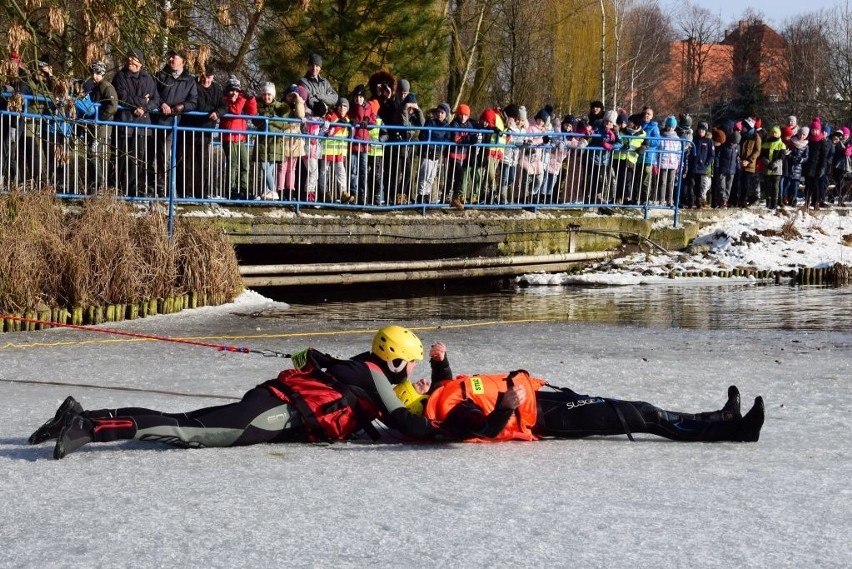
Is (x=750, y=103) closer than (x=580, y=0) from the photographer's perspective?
No

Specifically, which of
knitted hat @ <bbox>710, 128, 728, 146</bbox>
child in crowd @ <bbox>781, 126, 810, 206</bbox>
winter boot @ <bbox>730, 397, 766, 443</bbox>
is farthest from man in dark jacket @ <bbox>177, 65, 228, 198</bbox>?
child in crowd @ <bbox>781, 126, 810, 206</bbox>

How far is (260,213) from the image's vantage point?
17.0m

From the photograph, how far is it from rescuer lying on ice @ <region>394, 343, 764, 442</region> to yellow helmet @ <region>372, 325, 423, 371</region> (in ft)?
0.55

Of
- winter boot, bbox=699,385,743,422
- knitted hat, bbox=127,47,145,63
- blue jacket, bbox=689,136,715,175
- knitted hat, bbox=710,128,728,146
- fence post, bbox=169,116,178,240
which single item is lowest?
winter boot, bbox=699,385,743,422

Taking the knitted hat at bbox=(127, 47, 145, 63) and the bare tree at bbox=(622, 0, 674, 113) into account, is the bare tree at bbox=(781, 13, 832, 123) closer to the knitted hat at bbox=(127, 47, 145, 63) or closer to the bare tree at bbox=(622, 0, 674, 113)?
the bare tree at bbox=(622, 0, 674, 113)

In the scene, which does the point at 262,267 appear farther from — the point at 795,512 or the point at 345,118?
the point at 795,512

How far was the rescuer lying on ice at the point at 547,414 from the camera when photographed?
6.93 meters

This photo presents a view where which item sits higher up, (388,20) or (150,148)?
(388,20)

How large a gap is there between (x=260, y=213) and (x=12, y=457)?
35.2ft

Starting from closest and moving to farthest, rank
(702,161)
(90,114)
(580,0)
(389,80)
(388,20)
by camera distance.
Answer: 1. (90,114)
2. (389,80)
3. (702,161)
4. (388,20)
5. (580,0)

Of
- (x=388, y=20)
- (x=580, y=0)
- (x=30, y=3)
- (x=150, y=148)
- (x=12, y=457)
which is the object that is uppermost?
(x=580, y=0)

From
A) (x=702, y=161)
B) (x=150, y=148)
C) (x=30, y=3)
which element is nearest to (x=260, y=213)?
(x=150, y=148)

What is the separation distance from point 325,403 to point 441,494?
1339 mm

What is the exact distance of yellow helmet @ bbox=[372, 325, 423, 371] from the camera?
692 centimetres
